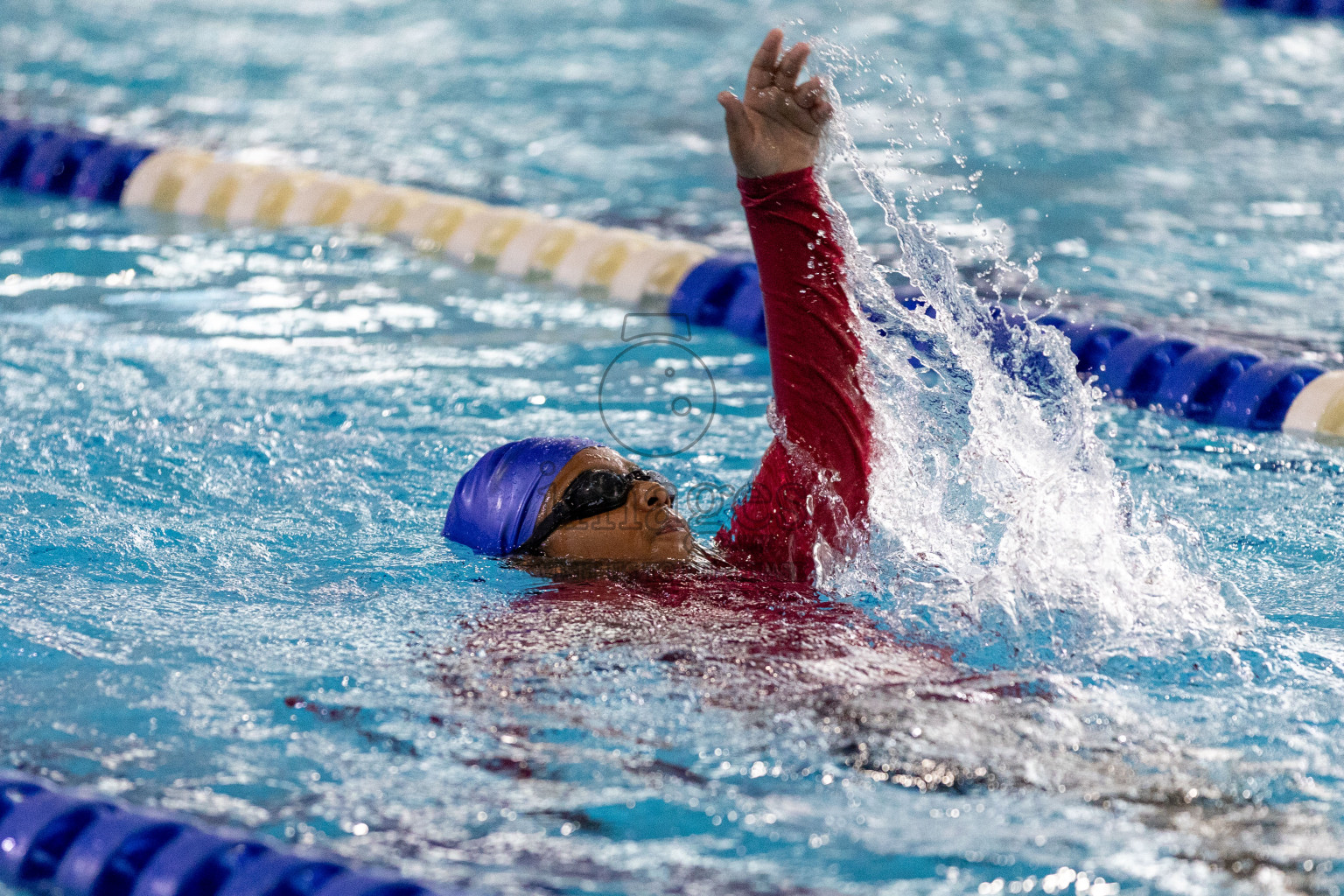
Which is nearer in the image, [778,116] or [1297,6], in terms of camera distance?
[778,116]

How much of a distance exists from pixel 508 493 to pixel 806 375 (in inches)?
23.1

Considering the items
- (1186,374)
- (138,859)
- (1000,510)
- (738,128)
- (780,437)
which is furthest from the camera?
(1186,374)

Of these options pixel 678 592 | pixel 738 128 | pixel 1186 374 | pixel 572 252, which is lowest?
pixel 678 592

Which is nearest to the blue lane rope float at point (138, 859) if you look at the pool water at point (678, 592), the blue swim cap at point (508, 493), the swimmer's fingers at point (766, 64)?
the pool water at point (678, 592)

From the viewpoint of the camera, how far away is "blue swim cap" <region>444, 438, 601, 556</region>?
8.65 ft

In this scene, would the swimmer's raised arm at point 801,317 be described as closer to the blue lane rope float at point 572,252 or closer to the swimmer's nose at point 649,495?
the swimmer's nose at point 649,495

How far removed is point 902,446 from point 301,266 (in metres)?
3.20

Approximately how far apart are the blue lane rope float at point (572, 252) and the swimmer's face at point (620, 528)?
43.5 inches

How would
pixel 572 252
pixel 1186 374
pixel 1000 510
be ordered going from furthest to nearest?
pixel 572 252 → pixel 1186 374 → pixel 1000 510

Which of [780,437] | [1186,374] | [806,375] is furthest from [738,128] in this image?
[1186,374]

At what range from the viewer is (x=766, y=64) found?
2609 millimetres

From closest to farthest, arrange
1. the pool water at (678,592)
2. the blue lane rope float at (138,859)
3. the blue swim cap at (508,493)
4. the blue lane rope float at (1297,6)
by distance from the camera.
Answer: the blue lane rope float at (138,859) → the pool water at (678,592) → the blue swim cap at (508,493) → the blue lane rope float at (1297,6)

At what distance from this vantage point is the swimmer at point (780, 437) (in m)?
2.60

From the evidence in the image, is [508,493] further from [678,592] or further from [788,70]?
[788,70]
